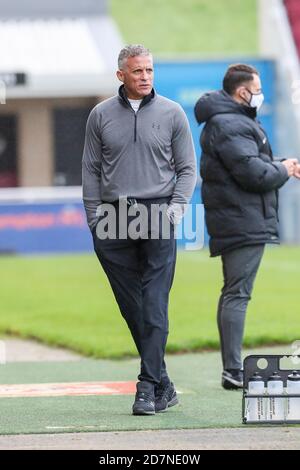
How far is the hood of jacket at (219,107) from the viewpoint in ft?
29.3

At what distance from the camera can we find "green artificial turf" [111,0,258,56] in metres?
39.6

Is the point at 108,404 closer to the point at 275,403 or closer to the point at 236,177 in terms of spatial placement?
the point at 275,403

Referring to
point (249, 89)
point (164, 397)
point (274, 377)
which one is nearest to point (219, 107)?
point (249, 89)

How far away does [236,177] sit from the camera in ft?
28.9

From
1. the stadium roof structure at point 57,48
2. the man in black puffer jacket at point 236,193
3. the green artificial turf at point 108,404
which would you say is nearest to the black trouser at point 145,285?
the green artificial turf at point 108,404

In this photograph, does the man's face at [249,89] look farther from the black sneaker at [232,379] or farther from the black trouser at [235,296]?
the black sneaker at [232,379]

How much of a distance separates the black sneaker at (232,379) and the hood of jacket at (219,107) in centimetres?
162

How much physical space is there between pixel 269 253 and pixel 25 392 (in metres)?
15.1

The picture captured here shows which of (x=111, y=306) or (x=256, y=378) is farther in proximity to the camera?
(x=111, y=306)

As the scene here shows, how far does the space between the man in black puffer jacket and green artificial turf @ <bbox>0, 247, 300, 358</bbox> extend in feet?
7.52

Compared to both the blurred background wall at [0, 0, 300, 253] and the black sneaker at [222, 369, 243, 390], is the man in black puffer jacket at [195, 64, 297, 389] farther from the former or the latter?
the blurred background wall at [0, 0, 300, 253]

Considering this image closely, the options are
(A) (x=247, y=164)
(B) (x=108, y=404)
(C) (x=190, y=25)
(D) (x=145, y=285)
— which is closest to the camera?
(D) (x=145, y=285)

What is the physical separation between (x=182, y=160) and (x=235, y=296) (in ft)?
4.65

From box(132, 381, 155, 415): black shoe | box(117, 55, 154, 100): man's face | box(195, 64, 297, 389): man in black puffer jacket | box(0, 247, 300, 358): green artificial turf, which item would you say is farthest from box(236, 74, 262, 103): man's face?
box(0, 247, 300, 358): green artificial turf
